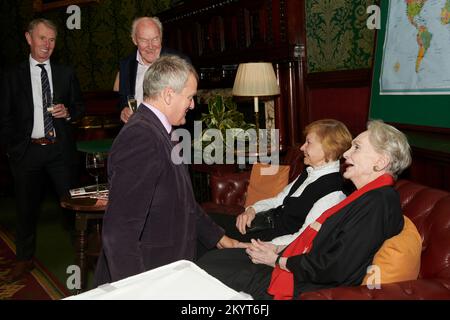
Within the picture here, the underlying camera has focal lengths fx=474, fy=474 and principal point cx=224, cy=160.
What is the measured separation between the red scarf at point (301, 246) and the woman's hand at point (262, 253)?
6 centimetres

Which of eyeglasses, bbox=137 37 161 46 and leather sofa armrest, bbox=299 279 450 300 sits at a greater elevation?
eyeglasses, bbox=137 37 161 46

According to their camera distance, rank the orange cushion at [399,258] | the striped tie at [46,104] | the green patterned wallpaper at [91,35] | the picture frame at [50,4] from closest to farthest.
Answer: the orange cushion at [399,258] < the striped tie at [46,104] < the green patterned wallpaper at [91,35] < the picture frame at [50,4]

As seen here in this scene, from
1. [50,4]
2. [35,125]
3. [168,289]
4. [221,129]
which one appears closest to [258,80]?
[221,129]

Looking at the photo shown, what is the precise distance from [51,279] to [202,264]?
6.01 feet

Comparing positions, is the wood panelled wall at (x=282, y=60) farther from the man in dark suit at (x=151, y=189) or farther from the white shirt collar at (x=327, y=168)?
the man in dark suit at (x=151, y=189)

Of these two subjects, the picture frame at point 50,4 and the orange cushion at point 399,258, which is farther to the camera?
the picture frame at point 50,4

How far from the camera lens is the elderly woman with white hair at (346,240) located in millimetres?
1812

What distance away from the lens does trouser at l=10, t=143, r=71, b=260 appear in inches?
142

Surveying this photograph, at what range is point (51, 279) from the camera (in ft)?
12.1

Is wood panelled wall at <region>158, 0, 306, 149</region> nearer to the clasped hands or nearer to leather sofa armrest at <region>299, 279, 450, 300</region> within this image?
the clasped hands

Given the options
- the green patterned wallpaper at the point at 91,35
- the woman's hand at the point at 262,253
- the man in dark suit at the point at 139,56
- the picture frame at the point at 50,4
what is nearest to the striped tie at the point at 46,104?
the man in dark suit at the point at 139,56

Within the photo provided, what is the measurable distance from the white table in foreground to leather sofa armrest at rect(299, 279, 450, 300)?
541 mm

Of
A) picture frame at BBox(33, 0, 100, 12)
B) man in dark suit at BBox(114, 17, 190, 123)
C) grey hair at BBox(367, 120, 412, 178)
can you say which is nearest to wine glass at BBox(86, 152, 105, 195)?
man in dark suit at BBox(114, 17, 190, 123)
